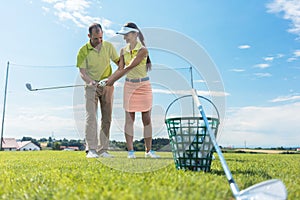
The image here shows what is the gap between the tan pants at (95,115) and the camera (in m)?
5.13

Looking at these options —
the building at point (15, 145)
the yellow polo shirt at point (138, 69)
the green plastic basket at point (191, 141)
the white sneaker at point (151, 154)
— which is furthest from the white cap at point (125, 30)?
the building at point (15, 145)

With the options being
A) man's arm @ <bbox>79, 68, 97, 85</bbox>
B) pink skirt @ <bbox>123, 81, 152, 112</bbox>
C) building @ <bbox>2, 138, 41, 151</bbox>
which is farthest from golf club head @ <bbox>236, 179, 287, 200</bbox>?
building @ <bbox>2, 138, 41, 151</bbox>

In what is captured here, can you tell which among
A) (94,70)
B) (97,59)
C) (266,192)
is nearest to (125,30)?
(97,59)

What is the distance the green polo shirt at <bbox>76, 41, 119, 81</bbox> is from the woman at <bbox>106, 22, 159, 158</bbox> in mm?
729

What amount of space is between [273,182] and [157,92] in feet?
7.64

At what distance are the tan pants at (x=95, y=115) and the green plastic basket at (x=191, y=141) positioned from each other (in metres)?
2.43

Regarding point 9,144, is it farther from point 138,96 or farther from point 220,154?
point 220,154

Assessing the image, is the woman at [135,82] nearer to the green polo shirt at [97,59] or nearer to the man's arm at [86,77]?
the man's arm at [86,77]

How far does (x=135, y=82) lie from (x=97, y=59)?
1.15 m

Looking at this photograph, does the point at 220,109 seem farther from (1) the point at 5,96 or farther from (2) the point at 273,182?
(1) the point at 5,96

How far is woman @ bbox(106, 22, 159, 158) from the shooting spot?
165 inches

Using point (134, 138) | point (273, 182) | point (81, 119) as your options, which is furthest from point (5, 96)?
point (273, 182)

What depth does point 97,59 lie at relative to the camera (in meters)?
5.15

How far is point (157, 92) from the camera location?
163 inches
